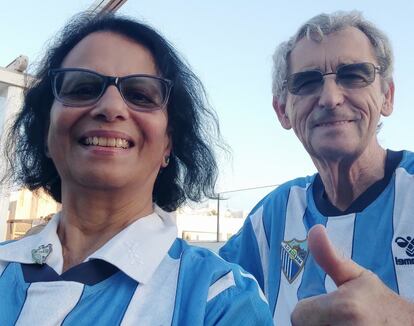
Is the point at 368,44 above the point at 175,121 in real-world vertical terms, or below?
above

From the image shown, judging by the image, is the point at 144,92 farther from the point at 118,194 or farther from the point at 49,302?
the point at 49,302

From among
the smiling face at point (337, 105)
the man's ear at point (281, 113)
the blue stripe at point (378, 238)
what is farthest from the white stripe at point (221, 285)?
the man's ear at point (281, 113)

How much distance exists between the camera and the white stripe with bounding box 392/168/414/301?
5.39 ft

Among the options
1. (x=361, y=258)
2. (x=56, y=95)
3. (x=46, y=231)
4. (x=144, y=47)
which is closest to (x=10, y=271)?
(x=46, y=231)

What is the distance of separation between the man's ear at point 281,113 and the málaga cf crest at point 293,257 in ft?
1.89

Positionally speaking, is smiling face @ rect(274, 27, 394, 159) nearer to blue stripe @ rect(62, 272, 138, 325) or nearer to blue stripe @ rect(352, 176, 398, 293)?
blue stripe @ rect(352, 176, 398, 293)

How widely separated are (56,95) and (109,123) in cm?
23

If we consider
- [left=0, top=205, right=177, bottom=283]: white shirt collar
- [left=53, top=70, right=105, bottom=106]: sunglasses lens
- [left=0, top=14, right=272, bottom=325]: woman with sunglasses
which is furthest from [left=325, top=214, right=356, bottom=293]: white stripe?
[left=53, top=70, right=105, bottom=106]: sunglasses lens

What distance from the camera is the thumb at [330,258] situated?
3.04ft

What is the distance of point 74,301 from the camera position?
1132 mm

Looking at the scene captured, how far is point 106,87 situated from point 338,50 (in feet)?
3.67

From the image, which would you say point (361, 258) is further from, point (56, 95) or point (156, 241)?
point (56, 95)

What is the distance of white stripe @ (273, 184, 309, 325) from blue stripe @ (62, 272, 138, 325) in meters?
0.96

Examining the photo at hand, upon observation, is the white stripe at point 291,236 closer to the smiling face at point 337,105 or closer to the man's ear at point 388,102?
the smiling face at point 337,105
